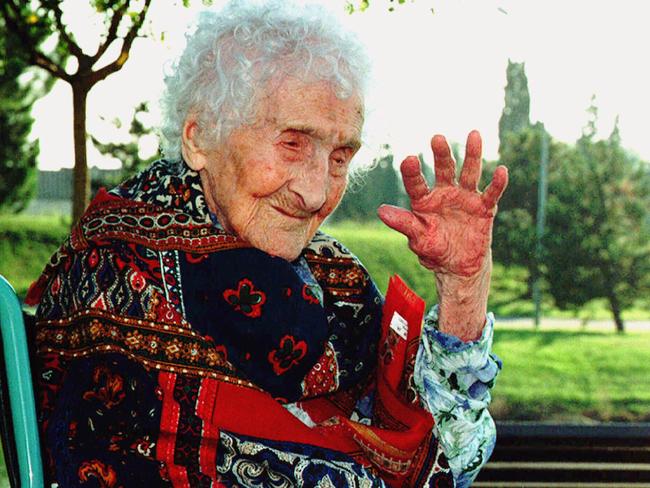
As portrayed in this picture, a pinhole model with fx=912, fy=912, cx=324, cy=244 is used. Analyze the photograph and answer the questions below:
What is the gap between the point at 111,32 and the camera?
4.53 metres

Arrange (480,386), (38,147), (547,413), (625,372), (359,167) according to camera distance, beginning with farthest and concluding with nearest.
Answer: (38,147), (625,372), (547,413), (359,167), (480,386)

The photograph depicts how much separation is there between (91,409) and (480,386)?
29.8 inches

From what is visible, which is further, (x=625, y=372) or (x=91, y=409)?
(x=625, y=372)

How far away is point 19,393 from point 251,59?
763 mm

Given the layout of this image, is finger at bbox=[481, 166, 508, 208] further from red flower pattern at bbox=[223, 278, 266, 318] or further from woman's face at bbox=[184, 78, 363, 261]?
red flower pattern at bbox=[223, 278, 266, 318]

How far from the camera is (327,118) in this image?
5.72ft

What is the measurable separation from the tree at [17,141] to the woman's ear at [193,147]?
21654 millimetres

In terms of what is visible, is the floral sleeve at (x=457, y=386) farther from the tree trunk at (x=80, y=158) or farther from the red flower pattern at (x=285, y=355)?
the tree trunk at (x=80, y=158)

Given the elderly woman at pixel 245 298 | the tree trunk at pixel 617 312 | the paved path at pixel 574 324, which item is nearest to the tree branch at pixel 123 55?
the elderly woman at pixel 245 298

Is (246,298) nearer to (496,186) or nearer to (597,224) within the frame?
(496,186)

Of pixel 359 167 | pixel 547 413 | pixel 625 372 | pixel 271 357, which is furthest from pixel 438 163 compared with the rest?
pixel 625 372

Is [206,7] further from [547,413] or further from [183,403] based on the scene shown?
[547,413]

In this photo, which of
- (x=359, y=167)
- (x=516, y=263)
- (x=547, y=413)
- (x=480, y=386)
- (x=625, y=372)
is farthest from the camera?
(x=516, y=263)

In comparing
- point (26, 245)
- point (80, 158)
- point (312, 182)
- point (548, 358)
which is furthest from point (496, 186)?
point (26, 245)
